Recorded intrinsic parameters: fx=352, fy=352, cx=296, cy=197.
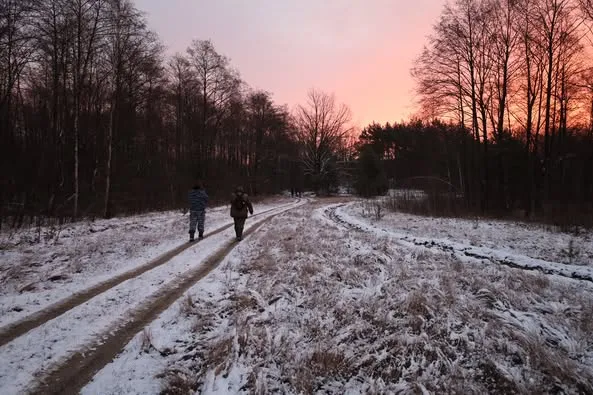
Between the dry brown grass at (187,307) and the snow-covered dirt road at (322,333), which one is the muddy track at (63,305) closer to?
the snow-covered dirt road at (322,333)

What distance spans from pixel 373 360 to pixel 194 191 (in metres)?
10.6

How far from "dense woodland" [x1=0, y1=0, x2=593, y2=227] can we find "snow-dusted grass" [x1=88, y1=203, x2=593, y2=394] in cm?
1491

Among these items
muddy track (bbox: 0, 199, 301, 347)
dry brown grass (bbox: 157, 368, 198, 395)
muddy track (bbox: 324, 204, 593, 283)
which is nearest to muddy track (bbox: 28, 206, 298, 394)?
dry brown grass (bbox: 157, 368, 198, 395)

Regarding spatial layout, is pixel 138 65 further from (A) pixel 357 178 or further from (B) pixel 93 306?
(A) pixel 357 178

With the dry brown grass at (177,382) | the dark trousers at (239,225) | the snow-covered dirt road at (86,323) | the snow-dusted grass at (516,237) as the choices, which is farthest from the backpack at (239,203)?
the dry brown grass at (177,382)

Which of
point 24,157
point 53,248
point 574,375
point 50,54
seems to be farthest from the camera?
point 24,157

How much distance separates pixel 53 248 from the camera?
426 inches

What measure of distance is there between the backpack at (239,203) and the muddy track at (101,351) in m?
6.63

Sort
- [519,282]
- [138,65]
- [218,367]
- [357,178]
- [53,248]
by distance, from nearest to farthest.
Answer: [218,367]
[519,282]
[53,248]
[138,65]
[357,178]

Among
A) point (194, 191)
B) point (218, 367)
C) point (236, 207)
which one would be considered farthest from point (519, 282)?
point (194, 191)

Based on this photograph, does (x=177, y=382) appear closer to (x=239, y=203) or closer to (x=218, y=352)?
(x=218, y=352)

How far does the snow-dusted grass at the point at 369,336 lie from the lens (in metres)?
3.93

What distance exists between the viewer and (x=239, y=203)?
13930 mm

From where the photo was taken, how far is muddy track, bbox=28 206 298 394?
3.73 meters
